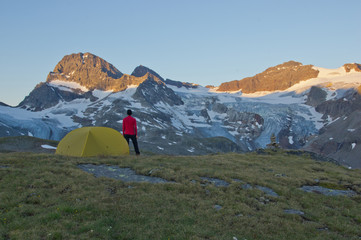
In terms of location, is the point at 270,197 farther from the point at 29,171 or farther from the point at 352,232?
the point at 29,171

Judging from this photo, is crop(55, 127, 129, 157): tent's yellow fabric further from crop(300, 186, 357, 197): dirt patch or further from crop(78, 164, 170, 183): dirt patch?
crop(300, 186, 357, 197): dirt patch

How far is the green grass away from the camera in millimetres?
9664

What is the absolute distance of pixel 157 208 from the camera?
11586 mm

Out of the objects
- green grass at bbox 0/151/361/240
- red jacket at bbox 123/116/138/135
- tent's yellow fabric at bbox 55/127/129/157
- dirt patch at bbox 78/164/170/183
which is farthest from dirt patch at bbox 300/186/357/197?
tent's yellow fabric at bbox 55/127/129/157

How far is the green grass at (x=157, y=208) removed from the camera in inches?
380

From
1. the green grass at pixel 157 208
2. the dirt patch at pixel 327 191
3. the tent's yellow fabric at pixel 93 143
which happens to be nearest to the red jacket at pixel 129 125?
the tent's yellow fabric at pixel 93 143

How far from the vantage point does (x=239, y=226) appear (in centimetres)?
1061

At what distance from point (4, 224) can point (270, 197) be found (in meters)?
11.6

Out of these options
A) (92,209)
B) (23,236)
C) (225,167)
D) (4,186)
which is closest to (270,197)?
(225,167)

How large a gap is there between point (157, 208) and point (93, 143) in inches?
569

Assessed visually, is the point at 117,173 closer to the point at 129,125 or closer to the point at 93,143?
the point at 129,125

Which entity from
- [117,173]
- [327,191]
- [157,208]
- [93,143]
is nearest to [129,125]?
[93,143]

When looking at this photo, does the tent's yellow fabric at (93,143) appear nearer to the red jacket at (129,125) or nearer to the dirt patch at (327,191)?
the red jacket at (129,125)

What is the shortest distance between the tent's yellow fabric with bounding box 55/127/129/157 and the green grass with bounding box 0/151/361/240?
19.8 ft
